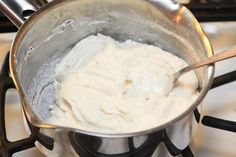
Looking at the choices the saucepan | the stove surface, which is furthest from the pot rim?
the stove surface

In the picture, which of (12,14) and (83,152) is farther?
(12,14)

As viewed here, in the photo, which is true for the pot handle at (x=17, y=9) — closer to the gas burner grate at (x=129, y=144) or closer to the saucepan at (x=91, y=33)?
the saucepan at (x=91, y=33)

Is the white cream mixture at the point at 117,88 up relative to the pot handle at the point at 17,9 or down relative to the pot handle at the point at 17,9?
down

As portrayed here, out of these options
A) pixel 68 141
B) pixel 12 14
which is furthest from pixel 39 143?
pixel 12 14

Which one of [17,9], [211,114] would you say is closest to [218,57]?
[211,114]

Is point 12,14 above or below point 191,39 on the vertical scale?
above

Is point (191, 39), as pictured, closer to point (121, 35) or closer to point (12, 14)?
point (121, 35)

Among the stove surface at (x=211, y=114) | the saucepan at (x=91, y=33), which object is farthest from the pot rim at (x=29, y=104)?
the stove surface at (x=211, y=114)
